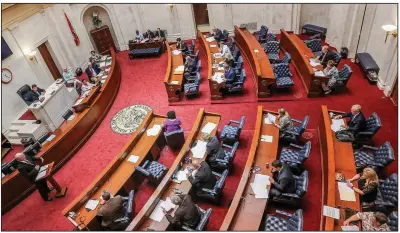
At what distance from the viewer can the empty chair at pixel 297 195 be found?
17.9 ft

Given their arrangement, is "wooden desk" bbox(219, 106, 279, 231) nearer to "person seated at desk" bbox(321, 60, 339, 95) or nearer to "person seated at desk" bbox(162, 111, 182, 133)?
"person seated at desk" bbox(162, 111, 182, 133)

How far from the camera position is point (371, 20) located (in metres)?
9.64

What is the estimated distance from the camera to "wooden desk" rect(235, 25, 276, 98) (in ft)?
30.5

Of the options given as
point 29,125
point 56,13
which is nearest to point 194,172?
point 29,125

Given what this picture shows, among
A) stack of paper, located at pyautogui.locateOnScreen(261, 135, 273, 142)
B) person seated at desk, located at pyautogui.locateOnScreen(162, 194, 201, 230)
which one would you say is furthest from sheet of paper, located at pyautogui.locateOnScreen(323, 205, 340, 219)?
person seated at desk, located at pyautogui.locateOnScreen(162, 194, 201, 230)

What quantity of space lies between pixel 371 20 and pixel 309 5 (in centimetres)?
460

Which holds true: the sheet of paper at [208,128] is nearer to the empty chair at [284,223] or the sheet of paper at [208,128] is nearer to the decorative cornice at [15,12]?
the empty chair at [284,223]

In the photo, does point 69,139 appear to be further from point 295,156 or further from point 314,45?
point 314,45

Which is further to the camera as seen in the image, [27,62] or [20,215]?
[27,62]

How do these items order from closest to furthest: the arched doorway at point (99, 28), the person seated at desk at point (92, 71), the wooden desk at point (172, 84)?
the wooden desk at point (172, 84) < the person seated at desk at point (92, 71) < the arched doorway at point (99, 28)

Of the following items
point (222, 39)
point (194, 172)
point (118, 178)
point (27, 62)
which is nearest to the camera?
point (194, 172)

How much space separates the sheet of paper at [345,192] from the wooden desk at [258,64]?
15.1 ft

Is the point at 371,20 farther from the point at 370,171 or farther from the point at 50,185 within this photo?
the point at 50,185

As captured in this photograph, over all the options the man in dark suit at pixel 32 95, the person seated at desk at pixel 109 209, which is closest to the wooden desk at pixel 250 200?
the person seated at desk at pixel 109 209
